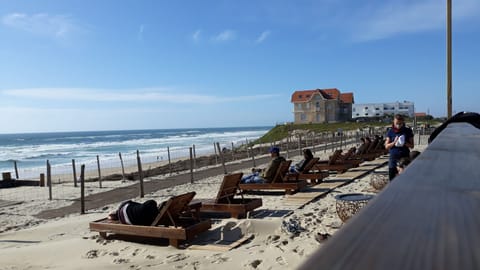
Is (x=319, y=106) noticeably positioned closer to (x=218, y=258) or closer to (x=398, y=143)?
(x=398, y=143)

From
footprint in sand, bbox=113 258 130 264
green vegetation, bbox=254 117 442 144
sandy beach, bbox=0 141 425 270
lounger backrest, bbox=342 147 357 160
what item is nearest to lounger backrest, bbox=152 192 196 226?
sandy beach, bbox=0 141 425 270

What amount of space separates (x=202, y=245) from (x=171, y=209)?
0.74 m

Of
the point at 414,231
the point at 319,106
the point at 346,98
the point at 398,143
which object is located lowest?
the point at 398,143

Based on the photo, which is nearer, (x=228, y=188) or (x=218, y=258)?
(x=218, y=258)

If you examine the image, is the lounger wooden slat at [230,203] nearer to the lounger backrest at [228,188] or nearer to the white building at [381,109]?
the lounger backrest at [228,188]

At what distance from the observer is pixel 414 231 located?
695 millimetres

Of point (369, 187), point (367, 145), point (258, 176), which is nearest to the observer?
point (369, 187)

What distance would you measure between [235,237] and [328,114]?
67495 mm

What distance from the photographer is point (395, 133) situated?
7.29 meters

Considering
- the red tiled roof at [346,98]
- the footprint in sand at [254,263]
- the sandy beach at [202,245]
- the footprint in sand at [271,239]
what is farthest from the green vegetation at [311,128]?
the footprint in sand at [254,263]

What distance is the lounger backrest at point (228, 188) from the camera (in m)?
7.88

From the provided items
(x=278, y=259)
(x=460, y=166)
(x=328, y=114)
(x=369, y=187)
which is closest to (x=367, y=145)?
(x=369, y=187)

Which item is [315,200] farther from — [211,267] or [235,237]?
[211,267]

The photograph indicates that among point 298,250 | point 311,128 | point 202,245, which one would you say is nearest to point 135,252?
point 202,245
